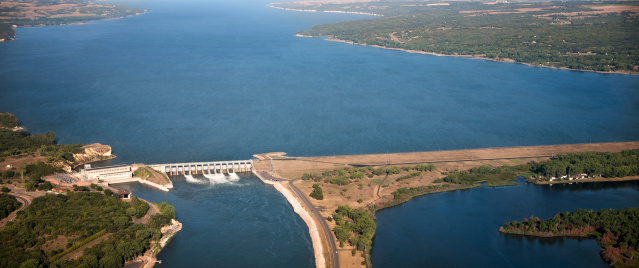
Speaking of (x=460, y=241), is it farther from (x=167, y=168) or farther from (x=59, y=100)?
(x=59, y=100)

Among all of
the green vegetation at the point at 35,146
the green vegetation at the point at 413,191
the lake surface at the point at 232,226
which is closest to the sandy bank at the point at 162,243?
the lake surface at the point at 232,226

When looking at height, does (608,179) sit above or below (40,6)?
below

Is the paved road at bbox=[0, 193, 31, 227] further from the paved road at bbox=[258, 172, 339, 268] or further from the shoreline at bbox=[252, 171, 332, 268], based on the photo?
the paved road at bbox=[258, 172, 339, 268]

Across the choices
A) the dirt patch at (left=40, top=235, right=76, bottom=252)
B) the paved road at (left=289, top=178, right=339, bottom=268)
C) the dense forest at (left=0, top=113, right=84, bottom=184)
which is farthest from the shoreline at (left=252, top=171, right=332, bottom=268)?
the dense forest at (left=0, top=113, right=84, bottom=184)

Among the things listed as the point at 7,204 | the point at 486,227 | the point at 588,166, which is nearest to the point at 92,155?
the point at 7,204

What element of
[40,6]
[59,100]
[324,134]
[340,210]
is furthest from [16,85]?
[40,6]

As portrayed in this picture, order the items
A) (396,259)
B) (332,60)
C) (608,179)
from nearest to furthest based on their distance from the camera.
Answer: (396,259), (608,179), (332,60)
